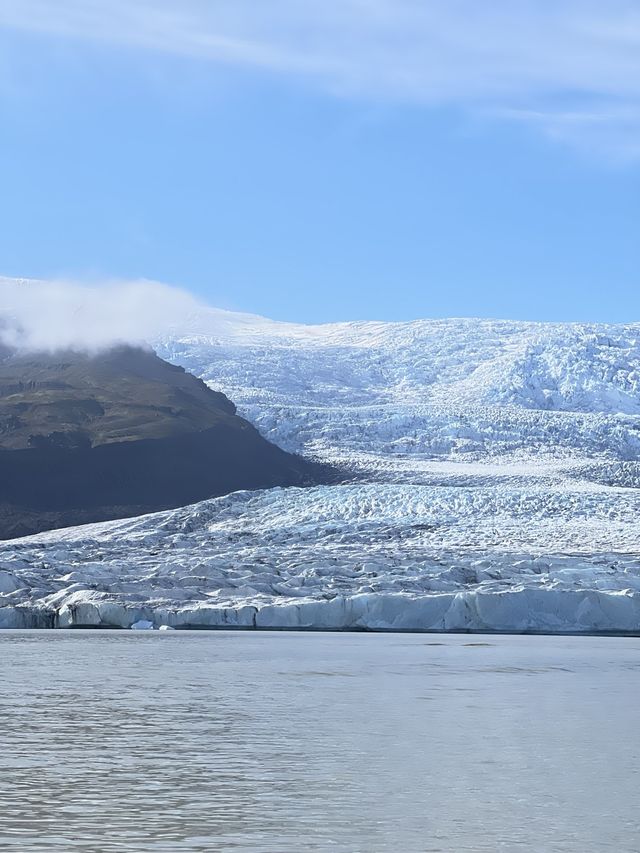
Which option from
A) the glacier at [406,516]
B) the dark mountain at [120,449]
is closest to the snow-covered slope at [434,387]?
the glacier at [406,516]

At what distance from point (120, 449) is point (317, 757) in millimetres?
55546

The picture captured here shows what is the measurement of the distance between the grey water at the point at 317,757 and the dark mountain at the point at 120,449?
124ft

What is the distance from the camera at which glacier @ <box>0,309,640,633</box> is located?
93.0ft

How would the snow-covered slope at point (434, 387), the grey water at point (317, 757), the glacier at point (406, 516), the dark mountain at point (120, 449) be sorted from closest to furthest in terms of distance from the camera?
the grey water at point (317, 757), the glacier at point (406, 516), the snow-covered slope at point (434, 387), the dark mountain at point (120, 449)

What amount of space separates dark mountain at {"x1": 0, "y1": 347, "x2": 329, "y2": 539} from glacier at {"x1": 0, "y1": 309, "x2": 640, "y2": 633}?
1.70 meters

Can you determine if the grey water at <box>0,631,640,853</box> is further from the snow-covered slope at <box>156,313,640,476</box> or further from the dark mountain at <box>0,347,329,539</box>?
the dark mountain at <box>0,347,329,539</box>

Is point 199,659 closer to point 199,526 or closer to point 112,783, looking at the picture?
point 112,783

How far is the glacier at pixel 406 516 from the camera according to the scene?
93.0 ft

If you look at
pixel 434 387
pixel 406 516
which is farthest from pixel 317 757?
pixel 434 387

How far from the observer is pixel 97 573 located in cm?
3122

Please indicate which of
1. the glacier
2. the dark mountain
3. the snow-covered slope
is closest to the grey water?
the glacier

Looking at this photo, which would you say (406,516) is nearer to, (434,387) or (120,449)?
(120,449)

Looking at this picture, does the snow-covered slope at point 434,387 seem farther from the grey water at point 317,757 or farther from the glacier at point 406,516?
the grey water at point 317,757

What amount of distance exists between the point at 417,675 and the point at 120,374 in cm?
5879
